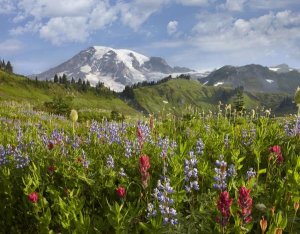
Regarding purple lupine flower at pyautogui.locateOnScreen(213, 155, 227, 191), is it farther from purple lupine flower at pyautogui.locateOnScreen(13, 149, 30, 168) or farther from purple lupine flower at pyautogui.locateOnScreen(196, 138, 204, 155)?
purple lupine flower at pyautogui.locateOnScreen(13, 149, 30, 168)

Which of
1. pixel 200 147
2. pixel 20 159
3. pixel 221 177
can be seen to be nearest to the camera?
pixel 221 177

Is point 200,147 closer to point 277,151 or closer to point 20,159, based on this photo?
point 277,151

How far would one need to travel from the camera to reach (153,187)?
5273mm

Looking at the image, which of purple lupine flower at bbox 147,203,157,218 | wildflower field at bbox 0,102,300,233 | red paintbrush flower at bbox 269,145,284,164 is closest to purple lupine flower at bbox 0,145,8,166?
wildflower field at bbox 0,102,300,233

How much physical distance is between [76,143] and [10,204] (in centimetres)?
176

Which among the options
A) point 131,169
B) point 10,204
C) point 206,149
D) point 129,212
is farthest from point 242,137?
point 10,204

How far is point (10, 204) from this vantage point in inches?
222

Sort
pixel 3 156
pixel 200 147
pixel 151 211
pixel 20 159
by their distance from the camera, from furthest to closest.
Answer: pixel 3 156, pixel 20 159, pixel 200 147, pixel 151 211

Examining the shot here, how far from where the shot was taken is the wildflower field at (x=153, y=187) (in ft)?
13.0

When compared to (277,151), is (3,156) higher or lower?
lower

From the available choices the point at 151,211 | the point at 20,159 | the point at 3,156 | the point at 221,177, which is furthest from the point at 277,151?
the point at 3,156

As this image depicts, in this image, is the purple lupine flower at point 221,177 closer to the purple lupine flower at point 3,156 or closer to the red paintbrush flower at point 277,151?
the red paintbrush flower at point 277,151

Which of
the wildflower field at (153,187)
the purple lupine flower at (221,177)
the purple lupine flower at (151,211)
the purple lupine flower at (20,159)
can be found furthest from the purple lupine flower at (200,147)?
the purple lupine flower at (20,159)

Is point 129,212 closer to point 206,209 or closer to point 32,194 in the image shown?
point 206,209
